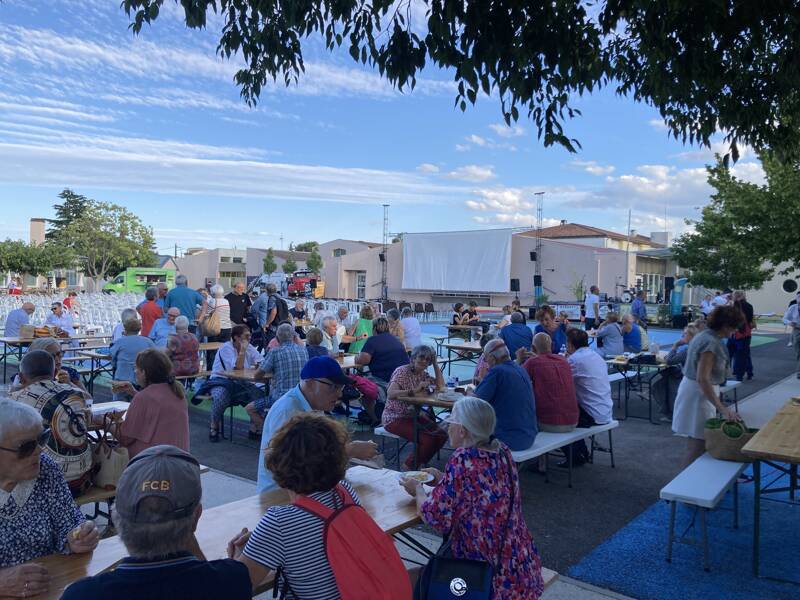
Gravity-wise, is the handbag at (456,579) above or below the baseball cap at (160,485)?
below

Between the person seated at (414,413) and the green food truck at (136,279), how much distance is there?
33.0 m

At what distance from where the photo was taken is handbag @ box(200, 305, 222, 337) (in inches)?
421

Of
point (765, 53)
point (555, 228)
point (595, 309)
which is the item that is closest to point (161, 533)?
point (765, 53)

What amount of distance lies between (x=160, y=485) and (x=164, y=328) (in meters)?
8.00

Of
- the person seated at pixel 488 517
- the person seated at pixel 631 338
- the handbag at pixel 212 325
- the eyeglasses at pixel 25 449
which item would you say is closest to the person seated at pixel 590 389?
the person seated at pixel 488 517

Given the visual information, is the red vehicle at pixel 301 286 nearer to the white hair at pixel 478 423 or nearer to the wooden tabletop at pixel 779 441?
the wooden tabletop at pixel 779 441

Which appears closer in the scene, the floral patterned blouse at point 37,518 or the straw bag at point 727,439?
the floral patterned blouse at point 37,518

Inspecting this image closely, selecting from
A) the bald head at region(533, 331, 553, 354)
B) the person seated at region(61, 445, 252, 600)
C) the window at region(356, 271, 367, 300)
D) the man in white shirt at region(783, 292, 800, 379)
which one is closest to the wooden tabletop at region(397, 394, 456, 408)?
the bald head at region(533, 331, 553, 354)

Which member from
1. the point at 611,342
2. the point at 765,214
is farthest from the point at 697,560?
the point at 765,214

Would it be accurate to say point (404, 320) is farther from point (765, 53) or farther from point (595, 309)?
point (595, 309)

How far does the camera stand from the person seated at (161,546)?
4.58 ft

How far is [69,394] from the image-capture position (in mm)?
3332

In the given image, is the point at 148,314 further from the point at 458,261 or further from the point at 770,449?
the point at 458,261

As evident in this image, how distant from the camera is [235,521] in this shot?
8.73ft
